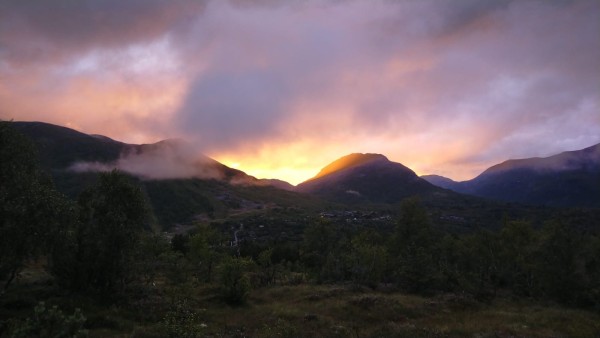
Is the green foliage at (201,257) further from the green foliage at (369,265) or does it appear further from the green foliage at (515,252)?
the green foliage at (515,252)

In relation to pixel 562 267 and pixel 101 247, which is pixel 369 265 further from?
pixel 101 247

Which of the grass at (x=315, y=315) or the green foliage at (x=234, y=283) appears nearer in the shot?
the grass at (x=315, y=315)

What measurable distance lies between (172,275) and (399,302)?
28.9m

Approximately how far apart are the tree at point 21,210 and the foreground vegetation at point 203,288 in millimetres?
76

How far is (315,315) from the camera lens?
3117 centimetres

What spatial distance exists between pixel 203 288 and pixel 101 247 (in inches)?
582

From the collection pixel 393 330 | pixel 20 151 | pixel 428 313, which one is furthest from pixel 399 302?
pixel 20 151

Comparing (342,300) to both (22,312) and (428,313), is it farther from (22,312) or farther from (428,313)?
(22,312)

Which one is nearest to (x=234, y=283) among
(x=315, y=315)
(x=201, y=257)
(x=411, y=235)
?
(x=315, y=315)

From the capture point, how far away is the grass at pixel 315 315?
25.7m

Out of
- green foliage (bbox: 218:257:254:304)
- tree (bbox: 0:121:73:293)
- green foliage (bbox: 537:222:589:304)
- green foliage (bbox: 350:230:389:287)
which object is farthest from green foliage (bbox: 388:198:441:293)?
tree (bbox: 0:121:73:293)

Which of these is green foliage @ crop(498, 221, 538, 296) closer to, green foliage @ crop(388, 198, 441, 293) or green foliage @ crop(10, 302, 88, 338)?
green foliage @ crop(388, 198, 441, 293)

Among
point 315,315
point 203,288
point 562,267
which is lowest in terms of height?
point 203,288

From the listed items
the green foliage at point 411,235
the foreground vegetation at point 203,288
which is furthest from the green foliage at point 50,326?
the green foliage at point 411,235
